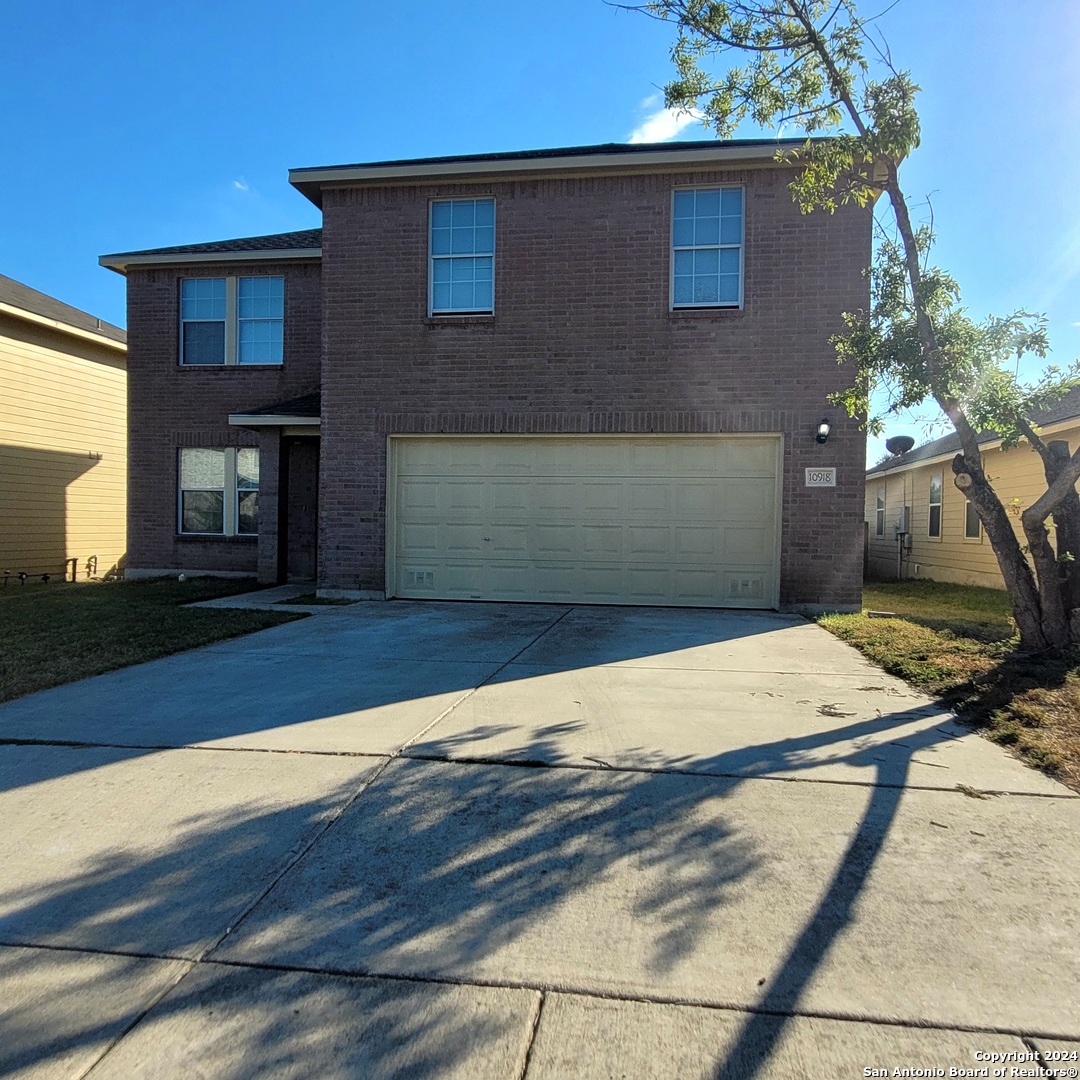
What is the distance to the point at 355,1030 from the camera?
7.11ft

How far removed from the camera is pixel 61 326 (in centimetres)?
1538

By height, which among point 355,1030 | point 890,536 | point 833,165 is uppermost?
point 833,165

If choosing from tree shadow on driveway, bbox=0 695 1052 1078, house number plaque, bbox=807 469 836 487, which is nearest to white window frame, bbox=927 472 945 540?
house number plaque, bbox=807 469 836 487

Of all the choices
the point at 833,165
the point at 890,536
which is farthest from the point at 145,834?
the point at 890,536

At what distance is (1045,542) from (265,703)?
656cm

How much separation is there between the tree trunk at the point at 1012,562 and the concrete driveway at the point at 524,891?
2090mm

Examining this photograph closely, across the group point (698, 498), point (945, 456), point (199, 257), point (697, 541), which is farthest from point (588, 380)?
point (945, 456)

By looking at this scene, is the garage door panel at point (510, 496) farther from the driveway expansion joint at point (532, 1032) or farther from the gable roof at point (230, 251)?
the driveway expansion joint at point (532, 1032)

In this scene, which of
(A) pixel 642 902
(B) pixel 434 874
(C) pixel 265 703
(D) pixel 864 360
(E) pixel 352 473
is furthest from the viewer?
(E) pixel 352 473

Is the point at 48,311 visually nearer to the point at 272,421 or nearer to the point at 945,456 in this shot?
the point at 272,421

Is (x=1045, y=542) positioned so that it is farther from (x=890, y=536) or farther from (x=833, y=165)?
(x=890, y=536)

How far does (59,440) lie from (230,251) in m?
5.68

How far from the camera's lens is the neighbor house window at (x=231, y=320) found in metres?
14.2

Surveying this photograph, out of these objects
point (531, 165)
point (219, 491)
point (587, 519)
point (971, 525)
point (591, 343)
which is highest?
point (531, 165)
